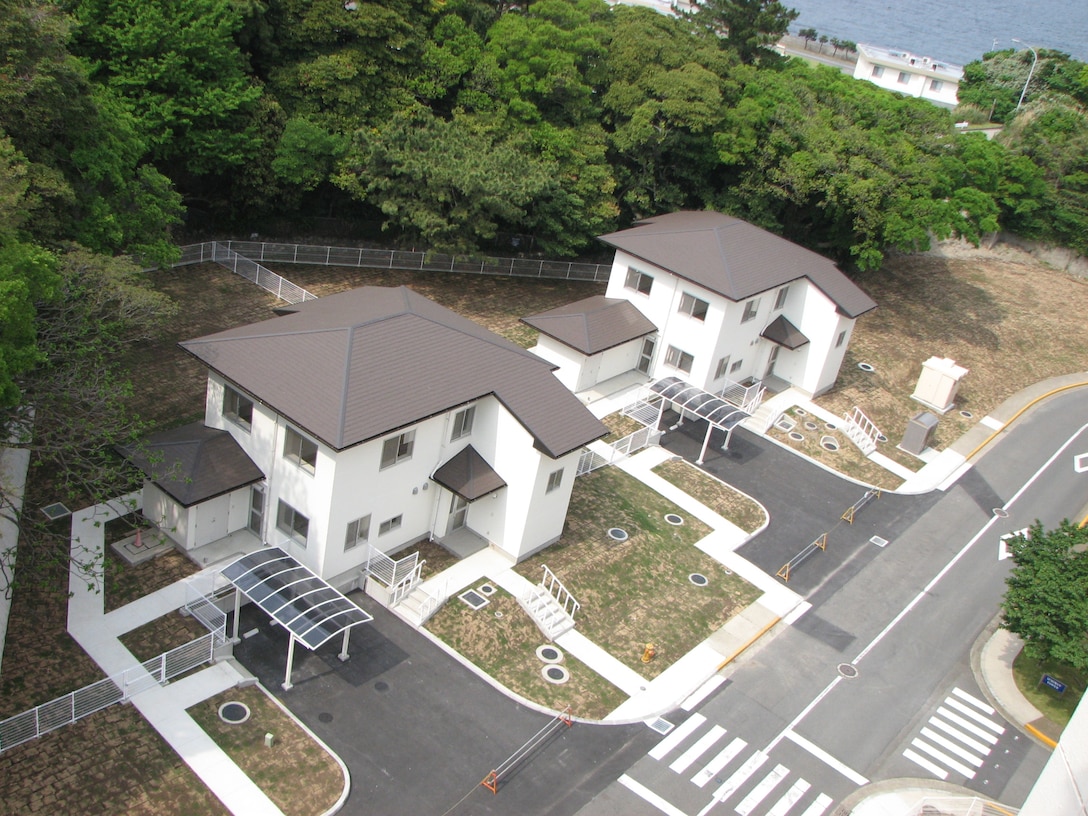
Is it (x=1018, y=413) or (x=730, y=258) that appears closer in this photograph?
(x=730, y=258)

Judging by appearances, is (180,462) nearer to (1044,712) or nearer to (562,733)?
(562,733)

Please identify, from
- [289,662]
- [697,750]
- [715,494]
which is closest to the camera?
[289,662]

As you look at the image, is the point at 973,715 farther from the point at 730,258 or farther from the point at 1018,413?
the point at 1018,413

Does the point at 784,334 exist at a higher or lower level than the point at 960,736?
higher

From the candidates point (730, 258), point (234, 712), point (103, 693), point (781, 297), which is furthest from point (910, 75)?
point (103, 693)

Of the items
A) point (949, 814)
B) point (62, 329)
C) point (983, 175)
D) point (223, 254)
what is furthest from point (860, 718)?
point (983, 175)

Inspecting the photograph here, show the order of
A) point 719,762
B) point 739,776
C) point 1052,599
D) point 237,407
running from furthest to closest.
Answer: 1. point 237,407
2. point 1052,599
3. point 719,762
4. point 739,776

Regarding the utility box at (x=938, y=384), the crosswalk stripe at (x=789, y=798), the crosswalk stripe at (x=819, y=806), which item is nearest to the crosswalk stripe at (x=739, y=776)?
the crosswalk stripe at (x=789, y=798)

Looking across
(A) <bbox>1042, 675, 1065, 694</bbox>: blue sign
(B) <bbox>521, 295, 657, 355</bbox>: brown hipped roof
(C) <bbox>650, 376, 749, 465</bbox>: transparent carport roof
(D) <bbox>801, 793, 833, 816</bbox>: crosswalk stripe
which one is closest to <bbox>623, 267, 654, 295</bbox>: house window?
(B) <bbox>521, 295, 657, 355</bbox>: brown hipped roof
